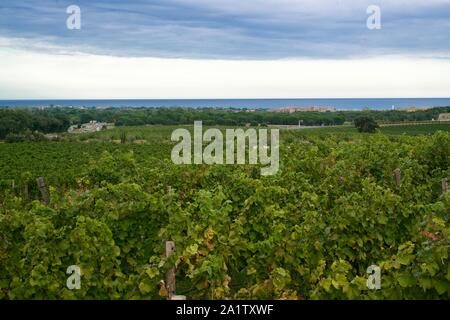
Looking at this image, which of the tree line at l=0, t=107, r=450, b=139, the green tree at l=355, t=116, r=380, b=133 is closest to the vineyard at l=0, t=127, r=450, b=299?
the green tree at l=355, t=116, r=380, b=133

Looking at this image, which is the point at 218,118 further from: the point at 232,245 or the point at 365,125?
the point at 232,245

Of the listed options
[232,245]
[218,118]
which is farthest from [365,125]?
[232,245]

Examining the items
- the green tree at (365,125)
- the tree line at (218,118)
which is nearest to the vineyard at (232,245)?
the green tree at (365,125)

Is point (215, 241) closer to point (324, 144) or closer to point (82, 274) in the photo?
point (82, 274)

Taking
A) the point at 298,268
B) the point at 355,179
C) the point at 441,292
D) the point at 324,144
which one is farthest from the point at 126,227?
the point at 324,144

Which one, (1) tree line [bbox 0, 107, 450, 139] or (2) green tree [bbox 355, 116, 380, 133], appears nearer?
(2) green tree [bbox 355, 116, 380, 133]

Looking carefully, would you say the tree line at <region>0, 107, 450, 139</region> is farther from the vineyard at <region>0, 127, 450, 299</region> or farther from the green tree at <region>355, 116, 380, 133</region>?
the vineyard at <region>0, 127, 450, 299</region>

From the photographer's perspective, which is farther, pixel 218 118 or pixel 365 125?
pixel 218 118

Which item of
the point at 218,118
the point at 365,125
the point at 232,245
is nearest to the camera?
the point at 232,245

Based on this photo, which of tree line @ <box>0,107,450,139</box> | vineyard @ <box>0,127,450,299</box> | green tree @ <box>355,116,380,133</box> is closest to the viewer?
vineyard @ <box>0,127,450,299</box>

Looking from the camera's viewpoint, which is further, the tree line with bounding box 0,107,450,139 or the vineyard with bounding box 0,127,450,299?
the tree line with bounding box 0,107,450,139

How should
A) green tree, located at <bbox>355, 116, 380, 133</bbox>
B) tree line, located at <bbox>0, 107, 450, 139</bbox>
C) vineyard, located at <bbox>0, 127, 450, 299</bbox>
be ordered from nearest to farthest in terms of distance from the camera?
vineyard, located at <bbox>0, 127, 450, 299</bbox> < green tree, located at <bbox>355, 116, 380, 133</bbox> < tree line, located at <bbox>0, 107, 450, 139</bbox>
